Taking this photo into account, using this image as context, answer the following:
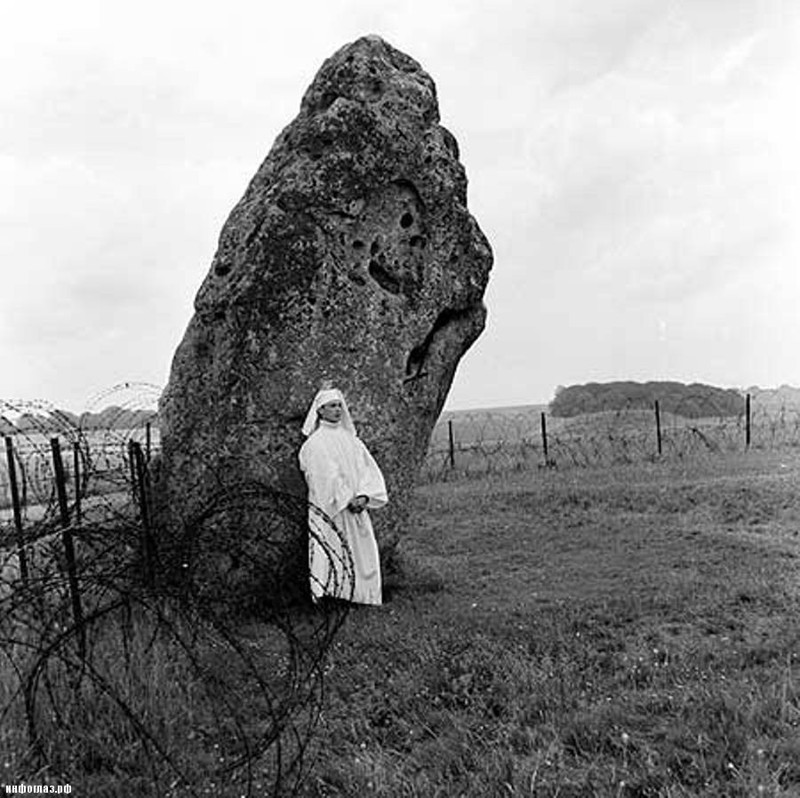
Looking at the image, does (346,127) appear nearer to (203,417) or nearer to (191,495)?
(203,417)

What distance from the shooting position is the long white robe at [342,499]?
26.2ft

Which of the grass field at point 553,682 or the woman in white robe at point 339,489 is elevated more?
the woman in white robe at point 339,489

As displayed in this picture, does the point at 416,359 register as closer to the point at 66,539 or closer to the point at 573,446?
the point at 66,539

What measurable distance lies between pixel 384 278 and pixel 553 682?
201 inches


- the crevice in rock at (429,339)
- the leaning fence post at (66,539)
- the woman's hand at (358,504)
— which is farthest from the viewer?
the crevice in rock at (429,339)

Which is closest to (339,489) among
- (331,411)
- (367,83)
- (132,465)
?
(331,411)

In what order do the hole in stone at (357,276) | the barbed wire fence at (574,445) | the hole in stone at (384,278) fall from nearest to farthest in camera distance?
the hole in stone at (357,276)
the hole in stone at (384,278)
the barbed wire fence at (574,445)

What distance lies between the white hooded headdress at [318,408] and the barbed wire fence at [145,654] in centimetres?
87

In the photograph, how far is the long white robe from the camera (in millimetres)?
7992

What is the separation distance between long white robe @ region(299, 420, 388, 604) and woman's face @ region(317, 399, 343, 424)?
0.06 meters

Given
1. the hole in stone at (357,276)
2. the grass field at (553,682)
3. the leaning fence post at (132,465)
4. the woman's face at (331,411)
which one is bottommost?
the grass field at (553,682)

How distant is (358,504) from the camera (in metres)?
8.13

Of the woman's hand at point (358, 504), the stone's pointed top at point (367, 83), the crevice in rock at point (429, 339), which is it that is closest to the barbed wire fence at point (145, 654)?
the woman's hand at point (358, 504)

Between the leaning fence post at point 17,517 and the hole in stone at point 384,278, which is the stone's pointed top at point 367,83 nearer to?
the hole in stone at point 384,278
